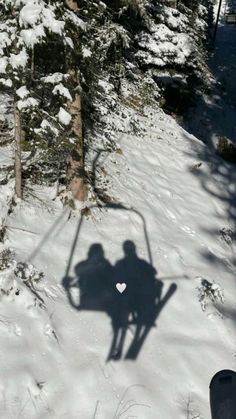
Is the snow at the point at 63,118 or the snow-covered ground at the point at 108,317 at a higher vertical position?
the snow at the point at 63,118

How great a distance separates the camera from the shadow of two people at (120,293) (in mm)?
6242

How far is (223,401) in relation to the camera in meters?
2.68

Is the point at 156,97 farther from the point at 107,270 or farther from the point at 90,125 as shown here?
the point at 107,270

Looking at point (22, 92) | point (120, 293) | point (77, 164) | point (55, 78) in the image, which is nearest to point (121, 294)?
point (120, 293)

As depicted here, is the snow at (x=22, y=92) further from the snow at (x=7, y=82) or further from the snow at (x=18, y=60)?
the snow at (x=18, y=60)

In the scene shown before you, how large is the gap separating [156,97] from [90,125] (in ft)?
26.0

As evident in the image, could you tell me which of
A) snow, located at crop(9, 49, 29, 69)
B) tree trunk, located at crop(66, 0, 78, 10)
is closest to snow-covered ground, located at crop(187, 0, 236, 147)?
tree trunk, located at crop(66, 0, 78, 10)

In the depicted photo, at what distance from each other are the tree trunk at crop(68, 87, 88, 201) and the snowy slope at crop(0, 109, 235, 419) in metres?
0.48

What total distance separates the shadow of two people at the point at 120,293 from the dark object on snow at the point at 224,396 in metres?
3.13

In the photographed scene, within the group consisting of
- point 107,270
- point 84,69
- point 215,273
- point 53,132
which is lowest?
point 215,273

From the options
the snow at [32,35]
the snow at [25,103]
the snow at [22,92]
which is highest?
the snow at [32,35]

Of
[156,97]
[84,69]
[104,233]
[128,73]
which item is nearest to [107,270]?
[104,233]

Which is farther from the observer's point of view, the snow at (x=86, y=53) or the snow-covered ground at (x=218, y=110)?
the snow-covered ground at (x=218, y=110)

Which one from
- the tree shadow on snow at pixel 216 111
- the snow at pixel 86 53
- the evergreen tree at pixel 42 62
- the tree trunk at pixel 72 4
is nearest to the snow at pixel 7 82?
the evergreen tree at pixel 42 62
